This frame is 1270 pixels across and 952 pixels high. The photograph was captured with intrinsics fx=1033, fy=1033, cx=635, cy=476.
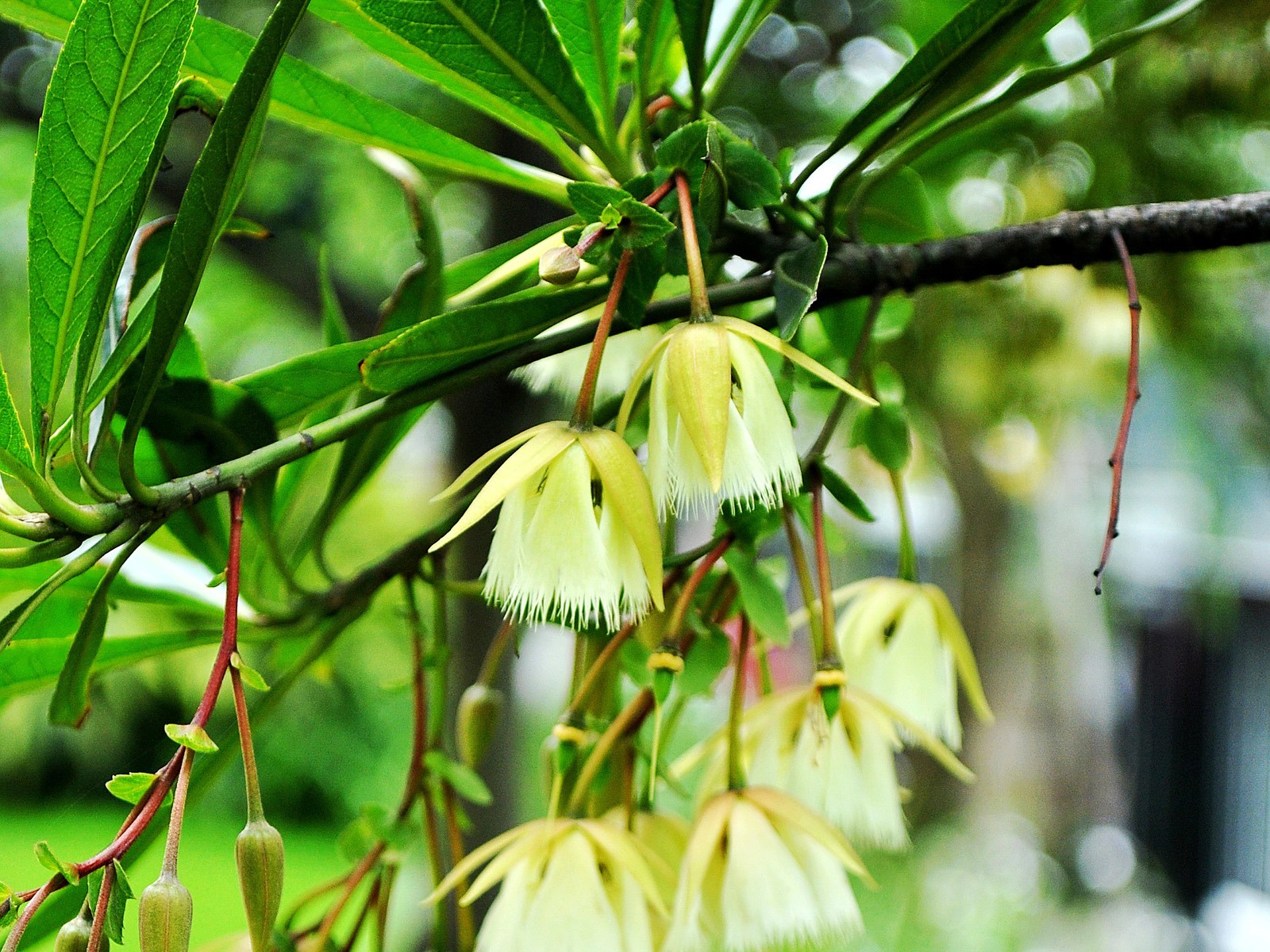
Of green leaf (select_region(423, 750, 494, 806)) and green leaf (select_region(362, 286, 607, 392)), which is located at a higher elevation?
green leaf (select_region(362, 286, 607, 392))

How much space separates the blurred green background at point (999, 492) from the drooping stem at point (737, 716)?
4.0 inches

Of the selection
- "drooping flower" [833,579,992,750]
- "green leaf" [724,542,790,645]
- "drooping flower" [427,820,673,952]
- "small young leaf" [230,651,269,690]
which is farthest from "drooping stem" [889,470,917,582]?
"small young leaf" [230,651,269,690]

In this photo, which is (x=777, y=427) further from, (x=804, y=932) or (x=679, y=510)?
(x=804, y=932)

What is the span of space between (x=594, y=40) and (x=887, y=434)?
232mm

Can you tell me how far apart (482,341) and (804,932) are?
0.28 metres

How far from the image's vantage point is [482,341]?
1.25 ft

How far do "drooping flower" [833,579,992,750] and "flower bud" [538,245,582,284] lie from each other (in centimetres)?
30

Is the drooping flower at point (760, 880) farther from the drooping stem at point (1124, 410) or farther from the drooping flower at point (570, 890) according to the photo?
the drooping stem at point (1124, 410)

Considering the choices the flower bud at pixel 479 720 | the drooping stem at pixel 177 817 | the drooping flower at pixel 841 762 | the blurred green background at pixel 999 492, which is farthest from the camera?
the blurred green background at pixel 999 492

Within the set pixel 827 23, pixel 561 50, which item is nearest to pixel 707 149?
pixel 561 50

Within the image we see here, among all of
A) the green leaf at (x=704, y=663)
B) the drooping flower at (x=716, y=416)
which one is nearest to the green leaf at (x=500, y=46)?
the drooping flower at (x=716, y=416)

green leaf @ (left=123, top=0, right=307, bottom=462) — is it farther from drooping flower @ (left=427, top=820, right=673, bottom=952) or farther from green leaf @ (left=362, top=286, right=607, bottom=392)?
drooping flower @ (left=427, top=820, right=673, bottom=952)

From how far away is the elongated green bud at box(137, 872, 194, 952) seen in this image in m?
0.29

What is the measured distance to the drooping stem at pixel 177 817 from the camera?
28 cm
